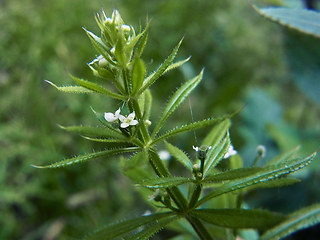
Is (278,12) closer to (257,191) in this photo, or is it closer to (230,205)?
(230,205)

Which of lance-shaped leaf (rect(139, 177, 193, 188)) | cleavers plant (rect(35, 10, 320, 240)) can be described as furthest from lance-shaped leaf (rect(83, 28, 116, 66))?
lance-shaped leaf (rect(139, 177, 193, 188))

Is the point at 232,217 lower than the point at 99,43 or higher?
lower

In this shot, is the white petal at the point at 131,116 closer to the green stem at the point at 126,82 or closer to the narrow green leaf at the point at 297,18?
the green stem at the point at 126,82

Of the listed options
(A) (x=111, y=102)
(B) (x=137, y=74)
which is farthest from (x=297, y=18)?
(A) (x=111, y=102)

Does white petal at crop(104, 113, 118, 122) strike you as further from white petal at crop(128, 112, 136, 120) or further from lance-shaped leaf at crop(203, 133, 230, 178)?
lance-shaped leaf at crop(203, 133, 230, 178)

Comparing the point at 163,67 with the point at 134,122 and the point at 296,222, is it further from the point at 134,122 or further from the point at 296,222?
the point at 296,222

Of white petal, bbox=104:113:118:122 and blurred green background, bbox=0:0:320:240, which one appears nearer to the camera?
white petal, bbox=104:113:118:122

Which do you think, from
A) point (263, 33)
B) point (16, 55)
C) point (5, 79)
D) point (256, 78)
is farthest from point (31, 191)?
point (263, 33)
